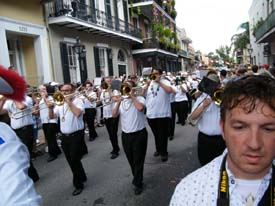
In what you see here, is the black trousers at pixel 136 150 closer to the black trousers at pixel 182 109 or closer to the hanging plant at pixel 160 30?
the black trousers at pixel 182 109

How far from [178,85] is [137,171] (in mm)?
6042

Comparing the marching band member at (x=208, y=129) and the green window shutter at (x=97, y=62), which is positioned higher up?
the green window shutter at (x=97, y=62)

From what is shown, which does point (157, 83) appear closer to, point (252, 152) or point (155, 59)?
point (252, 152)

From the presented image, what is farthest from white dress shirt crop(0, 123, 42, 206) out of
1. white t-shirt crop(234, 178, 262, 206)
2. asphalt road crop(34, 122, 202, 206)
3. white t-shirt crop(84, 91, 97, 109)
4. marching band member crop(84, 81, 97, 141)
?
white t-shirt crop(84, 91, 97, 109)

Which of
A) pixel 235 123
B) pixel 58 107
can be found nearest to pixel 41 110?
pixel 58 107

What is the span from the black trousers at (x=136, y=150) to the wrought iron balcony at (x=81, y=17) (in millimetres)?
10114

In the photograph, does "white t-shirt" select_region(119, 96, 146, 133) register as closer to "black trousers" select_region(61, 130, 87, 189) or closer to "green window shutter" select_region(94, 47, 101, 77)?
"black trousers" select_region(61, 130, 87, 189)

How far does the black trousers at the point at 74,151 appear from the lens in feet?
17.4

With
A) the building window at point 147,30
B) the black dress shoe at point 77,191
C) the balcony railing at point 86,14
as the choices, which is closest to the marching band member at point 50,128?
the black dress shoe at point 77,191

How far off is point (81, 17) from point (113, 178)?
11633 millimetres

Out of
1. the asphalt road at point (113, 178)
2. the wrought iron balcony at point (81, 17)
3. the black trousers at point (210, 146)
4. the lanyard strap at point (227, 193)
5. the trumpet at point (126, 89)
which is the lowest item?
the asphalt road at point (113, 178)

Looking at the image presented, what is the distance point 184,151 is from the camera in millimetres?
7477

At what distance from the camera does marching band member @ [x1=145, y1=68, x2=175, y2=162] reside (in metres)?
6.87

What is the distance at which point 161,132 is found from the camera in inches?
271
